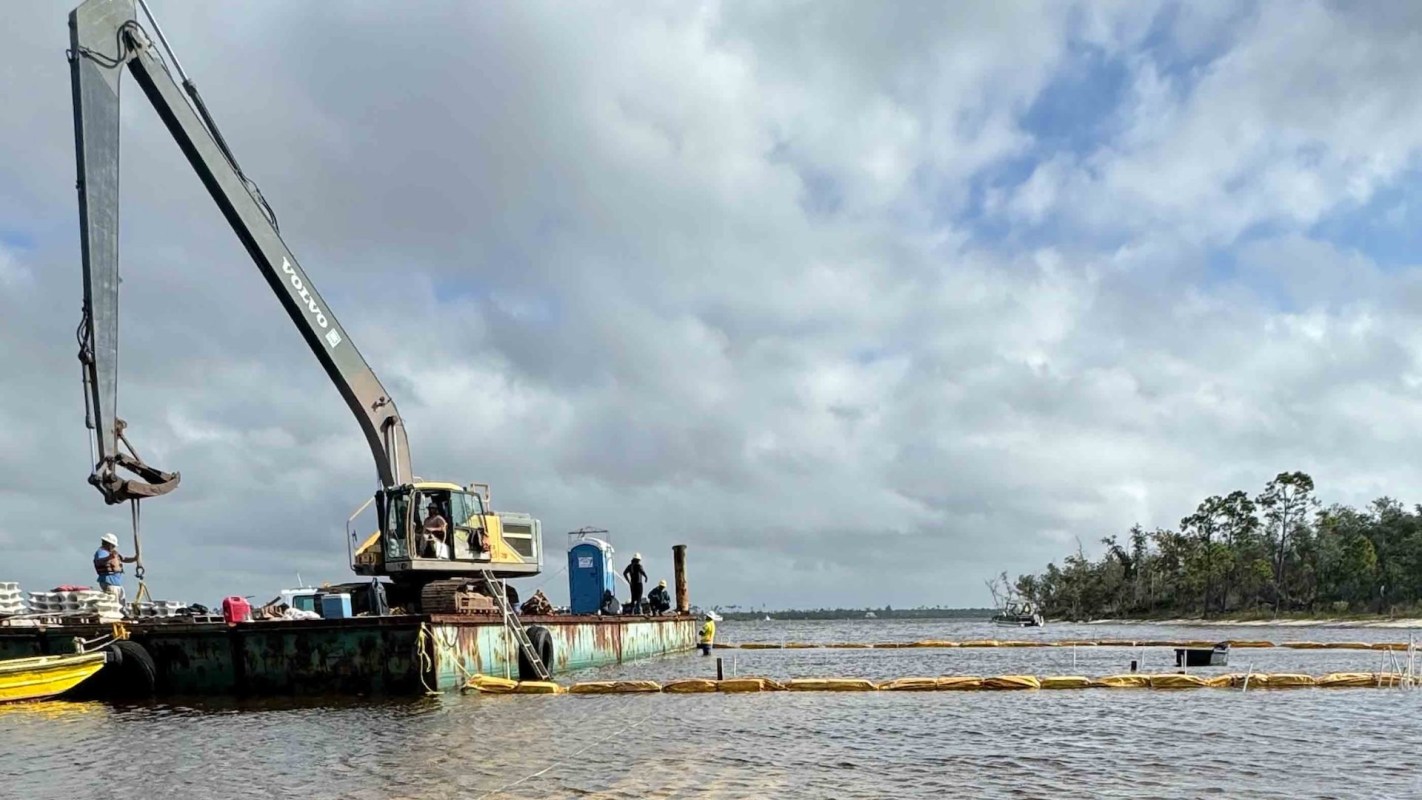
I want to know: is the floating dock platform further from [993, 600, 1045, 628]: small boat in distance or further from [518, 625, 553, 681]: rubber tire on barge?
[993, 600, 1045, 628]: small boat in distance

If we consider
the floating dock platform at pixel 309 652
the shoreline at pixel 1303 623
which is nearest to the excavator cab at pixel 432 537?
the floating dock platform at pixel 309 652

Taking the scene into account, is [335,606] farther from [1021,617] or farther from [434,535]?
[1021,617]

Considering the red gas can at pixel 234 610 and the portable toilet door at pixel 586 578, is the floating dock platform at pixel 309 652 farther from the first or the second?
the portable toilet door at pixel 586 578

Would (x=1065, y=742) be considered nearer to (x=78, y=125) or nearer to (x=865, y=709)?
(x=865, y=709)

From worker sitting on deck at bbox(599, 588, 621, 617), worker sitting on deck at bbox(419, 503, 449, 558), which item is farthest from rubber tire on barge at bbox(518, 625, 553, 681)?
worker sitting on deck at bbox(599, 588, 621, 617)

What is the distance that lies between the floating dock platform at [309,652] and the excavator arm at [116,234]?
10.9ft

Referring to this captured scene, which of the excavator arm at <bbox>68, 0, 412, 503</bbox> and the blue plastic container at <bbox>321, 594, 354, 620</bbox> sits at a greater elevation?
the excavator arm at <bbox>68, 0, 412, 503</bbox>

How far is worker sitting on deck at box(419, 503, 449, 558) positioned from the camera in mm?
26500

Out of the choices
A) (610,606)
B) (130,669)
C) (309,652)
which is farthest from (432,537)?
(610,606)

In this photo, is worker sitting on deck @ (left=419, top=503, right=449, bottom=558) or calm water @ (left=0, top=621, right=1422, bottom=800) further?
worker sitting on deck @ (left=419, top=503, right=449, bottom=558)

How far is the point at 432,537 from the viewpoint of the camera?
87.5ft

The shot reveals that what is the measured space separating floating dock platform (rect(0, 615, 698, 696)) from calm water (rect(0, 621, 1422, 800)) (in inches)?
28.3

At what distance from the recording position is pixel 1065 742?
15.9 m

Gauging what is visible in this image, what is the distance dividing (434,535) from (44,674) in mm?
8373
